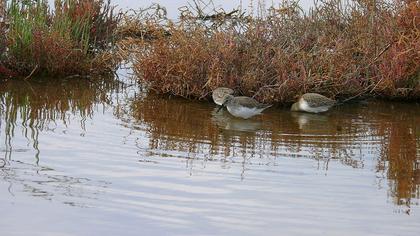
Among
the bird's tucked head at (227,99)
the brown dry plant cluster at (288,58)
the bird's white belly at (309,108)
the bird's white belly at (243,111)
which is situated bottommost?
the bird's white belly at (243,111)

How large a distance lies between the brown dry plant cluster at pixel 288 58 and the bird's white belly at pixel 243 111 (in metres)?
0.70

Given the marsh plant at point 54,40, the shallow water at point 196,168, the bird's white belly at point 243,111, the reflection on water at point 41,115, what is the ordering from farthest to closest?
1. the marsh plant at point 54,40
2. the bird's white belly at point 243,111
3. the reflection on water at point 41,115
4. the shallow water at point 196,168

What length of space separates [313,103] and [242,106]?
1.05 m

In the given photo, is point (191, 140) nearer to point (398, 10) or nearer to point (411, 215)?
point (411, 215)

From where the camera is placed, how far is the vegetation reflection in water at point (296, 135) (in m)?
9.66

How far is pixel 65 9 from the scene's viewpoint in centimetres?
1484

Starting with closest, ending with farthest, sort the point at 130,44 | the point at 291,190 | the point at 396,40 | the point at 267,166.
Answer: the point at 291,190 → the point at 267,166 → the point at 396,40 → the point at 130,44

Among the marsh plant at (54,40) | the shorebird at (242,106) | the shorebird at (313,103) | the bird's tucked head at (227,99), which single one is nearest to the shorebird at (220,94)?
the bird's tucked head at (227,99)

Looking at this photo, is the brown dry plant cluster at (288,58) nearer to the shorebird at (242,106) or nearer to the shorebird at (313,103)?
the shorebird at (313,103)

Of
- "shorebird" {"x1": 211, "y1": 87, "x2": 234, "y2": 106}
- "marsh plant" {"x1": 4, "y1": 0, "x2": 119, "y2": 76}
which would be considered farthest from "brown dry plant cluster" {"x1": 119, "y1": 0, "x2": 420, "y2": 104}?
"marsh plant" {"x1": 4, "y1": 0, "x2": 119, "y2": 76}

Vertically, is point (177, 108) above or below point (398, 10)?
below

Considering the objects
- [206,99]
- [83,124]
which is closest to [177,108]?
[206,99]

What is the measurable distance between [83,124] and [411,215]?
4.49 m

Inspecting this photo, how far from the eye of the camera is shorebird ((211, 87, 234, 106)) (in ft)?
39.9
